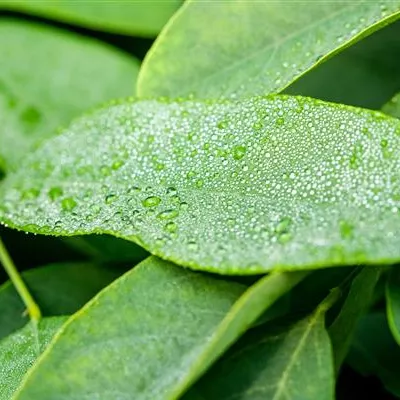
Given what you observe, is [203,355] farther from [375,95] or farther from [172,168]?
[375,95]

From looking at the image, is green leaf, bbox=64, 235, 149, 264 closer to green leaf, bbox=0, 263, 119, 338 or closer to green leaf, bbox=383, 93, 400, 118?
green leaf, bbox=0, 263, 119, 338

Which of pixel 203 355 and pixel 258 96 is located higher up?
pixel 258 96

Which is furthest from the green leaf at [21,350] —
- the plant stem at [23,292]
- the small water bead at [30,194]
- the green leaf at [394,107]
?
the green leaf at [394,107]

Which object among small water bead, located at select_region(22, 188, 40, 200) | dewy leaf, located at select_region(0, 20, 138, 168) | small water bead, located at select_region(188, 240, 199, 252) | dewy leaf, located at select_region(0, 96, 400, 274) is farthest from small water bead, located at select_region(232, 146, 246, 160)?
dewy leaf, located at select_region(0, 20, 138, 168)

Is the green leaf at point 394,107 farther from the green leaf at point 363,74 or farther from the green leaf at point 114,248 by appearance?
the green leaf at point 114,248

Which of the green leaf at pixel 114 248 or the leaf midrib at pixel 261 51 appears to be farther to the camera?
the green leaf at pixel 114 248

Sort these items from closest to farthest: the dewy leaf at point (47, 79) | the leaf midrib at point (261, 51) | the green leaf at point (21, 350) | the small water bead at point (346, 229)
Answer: the small water bead at point (346, 229) < the green leaf at point (21, 350) < the leaf midrib at point (261, 51) < the dewy leaf at point (47, 79)

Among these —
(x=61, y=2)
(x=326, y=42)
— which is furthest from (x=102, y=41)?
(x=326, y=42)
